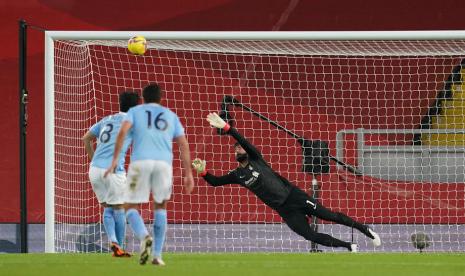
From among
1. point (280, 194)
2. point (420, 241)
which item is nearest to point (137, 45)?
point (280, 194)

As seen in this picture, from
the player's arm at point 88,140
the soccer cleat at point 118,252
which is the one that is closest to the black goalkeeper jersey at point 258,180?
the player's arm at point 88,140

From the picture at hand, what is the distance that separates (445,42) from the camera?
15.3 metres

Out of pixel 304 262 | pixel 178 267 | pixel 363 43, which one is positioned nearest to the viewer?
pixel 178 267

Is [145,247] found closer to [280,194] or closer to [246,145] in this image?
[246,145]

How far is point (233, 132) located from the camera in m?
12.4

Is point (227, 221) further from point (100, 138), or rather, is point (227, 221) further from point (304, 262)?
point (304, 262)

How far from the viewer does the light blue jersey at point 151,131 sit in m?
9.53

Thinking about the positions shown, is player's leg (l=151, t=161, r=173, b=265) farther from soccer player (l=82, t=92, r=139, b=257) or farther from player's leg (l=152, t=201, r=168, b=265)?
soccer player (l=82, t=92, r=139, b=257)

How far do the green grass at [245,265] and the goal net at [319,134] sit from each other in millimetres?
4642

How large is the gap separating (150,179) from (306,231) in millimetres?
4007

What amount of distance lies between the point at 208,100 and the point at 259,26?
1.33m

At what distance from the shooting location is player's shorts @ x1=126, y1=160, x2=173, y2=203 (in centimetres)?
954

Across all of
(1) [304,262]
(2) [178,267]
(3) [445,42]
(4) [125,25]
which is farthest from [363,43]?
(2) [178,267]

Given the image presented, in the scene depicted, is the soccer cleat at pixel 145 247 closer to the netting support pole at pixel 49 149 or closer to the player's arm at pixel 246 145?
the player's arm at pixel 246 145
